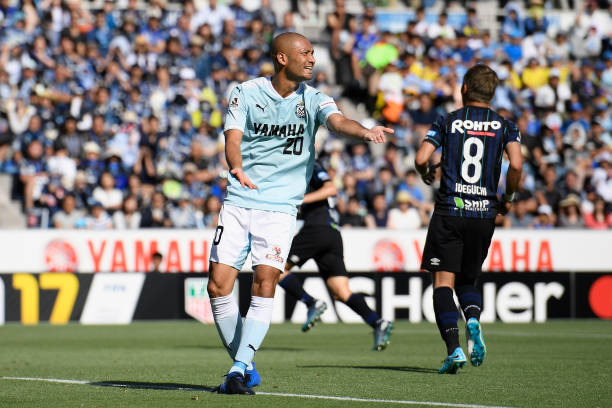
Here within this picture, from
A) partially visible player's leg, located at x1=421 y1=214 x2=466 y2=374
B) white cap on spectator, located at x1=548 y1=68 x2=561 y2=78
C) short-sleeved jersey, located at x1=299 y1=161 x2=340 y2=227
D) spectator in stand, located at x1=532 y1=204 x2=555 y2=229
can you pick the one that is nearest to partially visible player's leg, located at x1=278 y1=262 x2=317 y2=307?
short-sleeved jersey, located at x1=299 y1=161 x2=340 y2=227

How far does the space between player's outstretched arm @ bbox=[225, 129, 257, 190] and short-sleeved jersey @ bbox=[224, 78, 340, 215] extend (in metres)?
0.22

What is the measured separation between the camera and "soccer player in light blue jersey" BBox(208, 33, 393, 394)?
25.1 ft

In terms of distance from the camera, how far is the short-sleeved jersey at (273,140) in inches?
304

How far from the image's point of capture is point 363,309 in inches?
485

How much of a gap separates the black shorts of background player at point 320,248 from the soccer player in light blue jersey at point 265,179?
15.4ft

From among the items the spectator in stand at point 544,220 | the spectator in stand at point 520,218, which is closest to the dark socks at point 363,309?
the spectator in stand at point 544,220

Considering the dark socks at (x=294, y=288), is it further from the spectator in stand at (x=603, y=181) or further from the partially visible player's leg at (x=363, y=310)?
the spectator in stand at (x=603, y=181)

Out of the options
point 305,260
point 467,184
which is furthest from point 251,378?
point 305,260

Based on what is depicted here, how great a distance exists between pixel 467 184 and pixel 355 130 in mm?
2126

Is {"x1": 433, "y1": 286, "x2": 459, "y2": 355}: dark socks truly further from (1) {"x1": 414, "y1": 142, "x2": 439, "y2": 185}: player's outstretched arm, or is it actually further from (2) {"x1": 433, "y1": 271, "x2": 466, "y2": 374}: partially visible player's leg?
(1) {"x1": 414, "y1": 142, "x2": 439, "y2": 185}: player's outstretched arm

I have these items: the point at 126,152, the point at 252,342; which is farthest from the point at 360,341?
the point at 126,152

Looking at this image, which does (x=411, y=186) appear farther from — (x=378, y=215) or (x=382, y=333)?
(x=382, y=333)

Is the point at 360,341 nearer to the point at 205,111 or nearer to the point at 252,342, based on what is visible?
the point at 252,342

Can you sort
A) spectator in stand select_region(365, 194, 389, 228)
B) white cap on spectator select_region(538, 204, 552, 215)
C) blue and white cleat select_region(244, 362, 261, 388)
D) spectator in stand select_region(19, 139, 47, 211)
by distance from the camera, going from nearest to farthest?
blue and white cleat select_region(244, 362, 261, 388)
spectator in stand select_region(19, 139, 47, 211)
spectator in stand select_region(365, 194, 389, 228)
white cap on spectator select_region(538, 204, 552, 215)
